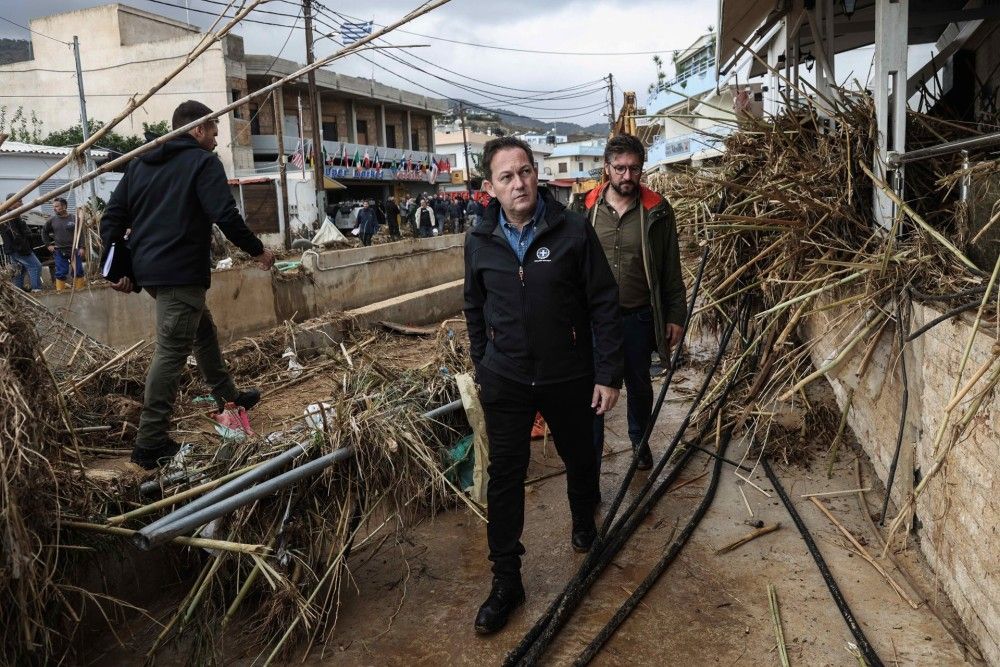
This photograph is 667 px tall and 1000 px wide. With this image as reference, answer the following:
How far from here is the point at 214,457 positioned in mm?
3127

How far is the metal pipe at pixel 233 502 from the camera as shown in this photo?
2.46 metres

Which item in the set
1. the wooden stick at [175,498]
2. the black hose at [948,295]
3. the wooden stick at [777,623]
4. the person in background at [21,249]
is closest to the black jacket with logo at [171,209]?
the wooden stick at [175,498]

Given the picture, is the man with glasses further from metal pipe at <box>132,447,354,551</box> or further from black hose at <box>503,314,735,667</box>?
metal pipe at <box>132,447,354,551</box>

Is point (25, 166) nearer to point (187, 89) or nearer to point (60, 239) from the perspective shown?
point (60, 239)

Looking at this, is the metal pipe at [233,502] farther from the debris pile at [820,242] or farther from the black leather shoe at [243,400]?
the debris pile at [820,242]

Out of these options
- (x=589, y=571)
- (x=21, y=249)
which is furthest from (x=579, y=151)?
(x=589, y=571)

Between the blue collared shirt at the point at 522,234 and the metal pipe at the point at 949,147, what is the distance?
1630mm

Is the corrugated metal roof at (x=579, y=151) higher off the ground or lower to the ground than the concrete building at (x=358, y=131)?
higher

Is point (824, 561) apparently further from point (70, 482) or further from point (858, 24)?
point (858, 24)

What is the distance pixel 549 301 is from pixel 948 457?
63.9 inches

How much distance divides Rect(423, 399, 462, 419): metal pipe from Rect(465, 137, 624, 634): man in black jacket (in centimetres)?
54

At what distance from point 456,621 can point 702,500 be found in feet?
5.39

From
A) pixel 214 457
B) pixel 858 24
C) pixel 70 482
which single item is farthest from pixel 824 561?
pixel 858 24

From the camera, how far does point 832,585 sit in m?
3.04
